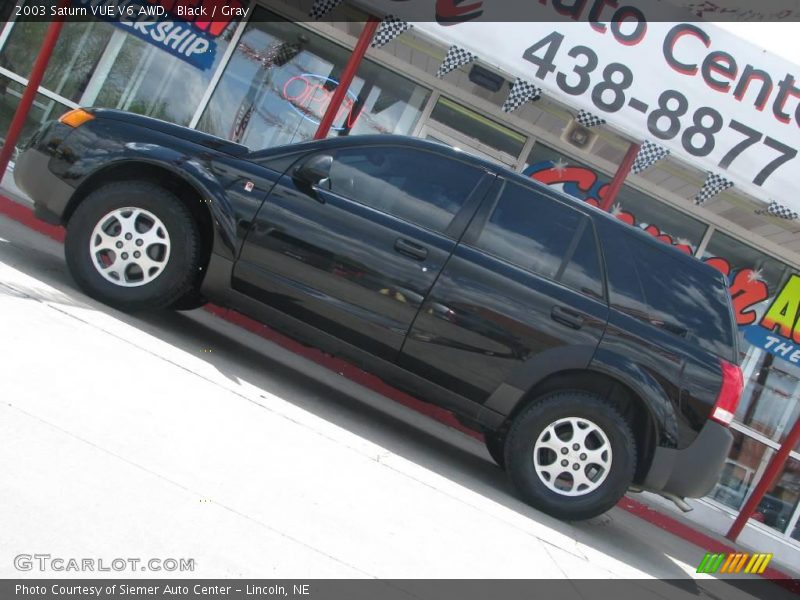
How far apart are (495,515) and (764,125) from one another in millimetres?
4991

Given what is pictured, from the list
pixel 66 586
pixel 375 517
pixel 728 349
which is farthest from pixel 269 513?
pixel 728 349

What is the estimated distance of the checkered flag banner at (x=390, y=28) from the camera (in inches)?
285

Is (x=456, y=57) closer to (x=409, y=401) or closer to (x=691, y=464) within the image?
(x=409, y=401)

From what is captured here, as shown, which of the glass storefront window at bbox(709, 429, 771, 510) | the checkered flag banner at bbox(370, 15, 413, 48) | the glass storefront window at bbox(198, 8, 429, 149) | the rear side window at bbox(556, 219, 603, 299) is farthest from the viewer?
the glass storefront window at bbox(198, 8, 429, 149)

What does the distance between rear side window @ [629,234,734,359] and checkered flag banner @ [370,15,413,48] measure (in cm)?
377

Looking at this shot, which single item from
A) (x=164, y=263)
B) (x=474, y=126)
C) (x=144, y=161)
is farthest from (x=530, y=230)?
(x=474, y=126)

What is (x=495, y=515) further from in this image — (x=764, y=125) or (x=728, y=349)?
(x=764, y=125)

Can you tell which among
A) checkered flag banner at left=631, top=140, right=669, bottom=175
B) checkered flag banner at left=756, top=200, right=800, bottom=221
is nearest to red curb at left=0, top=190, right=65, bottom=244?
checkered flag banner at left=631, top=140, right=669, bottom=175

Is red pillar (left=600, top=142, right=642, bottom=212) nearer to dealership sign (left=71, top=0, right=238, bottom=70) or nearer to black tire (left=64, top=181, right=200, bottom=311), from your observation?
black tire (left=64, top=181, right=200, bottom=311)

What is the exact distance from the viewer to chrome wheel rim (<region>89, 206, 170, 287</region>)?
4.50 metres

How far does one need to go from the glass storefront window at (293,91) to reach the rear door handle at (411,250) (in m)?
5.62

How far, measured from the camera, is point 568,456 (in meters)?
4.27

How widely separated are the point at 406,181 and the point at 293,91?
5736 millimetres

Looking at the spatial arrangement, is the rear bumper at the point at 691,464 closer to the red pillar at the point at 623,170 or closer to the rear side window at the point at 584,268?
the rear side window at the point at 584,268
